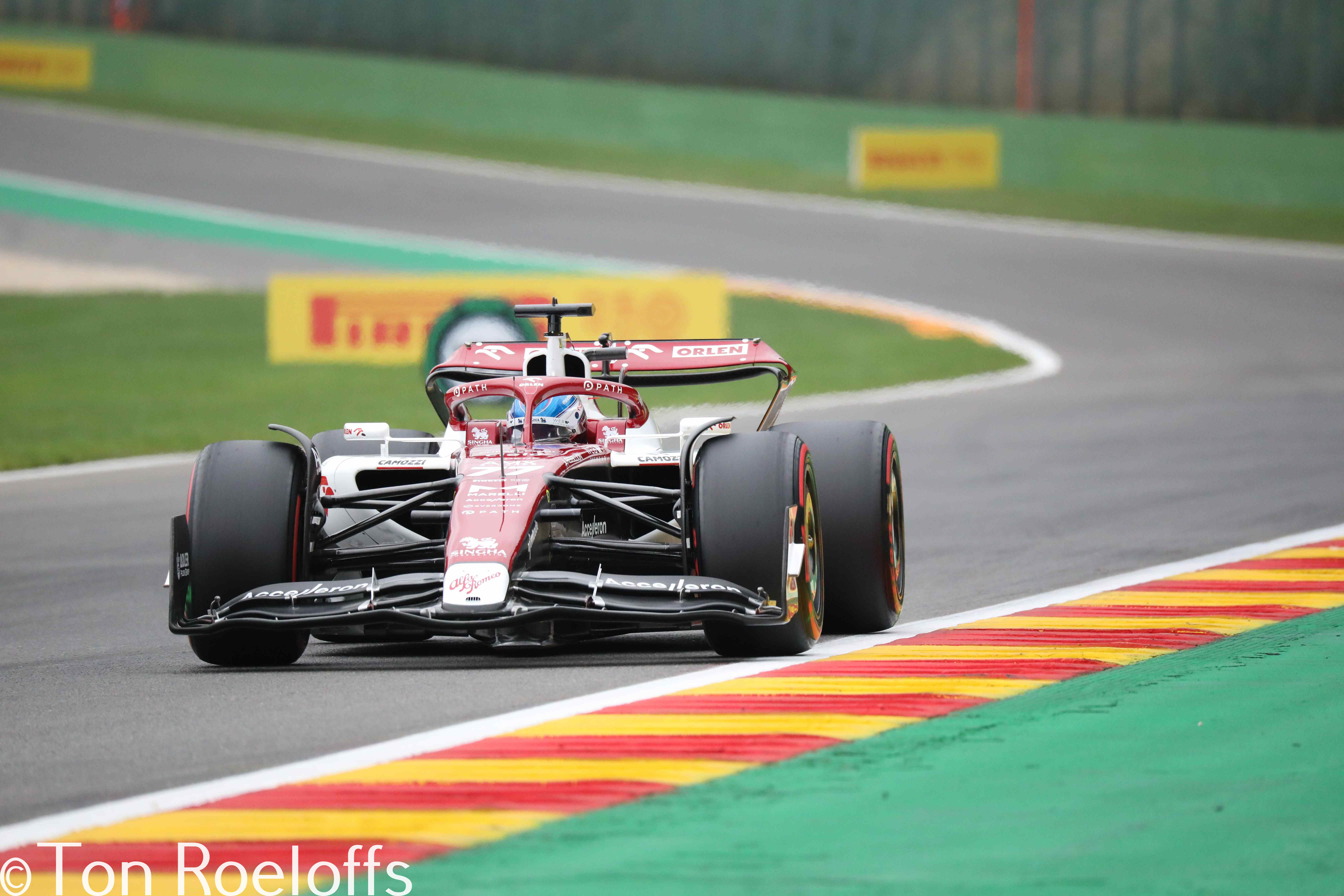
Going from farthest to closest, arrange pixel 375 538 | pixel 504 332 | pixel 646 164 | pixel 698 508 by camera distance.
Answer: pixel 646 164 → pixel 504 332 → pixel 375 538 → pixel 698 508

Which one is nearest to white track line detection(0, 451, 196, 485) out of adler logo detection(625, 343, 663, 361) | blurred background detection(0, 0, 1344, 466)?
blurred background detection(0, 0, 1344, 466)

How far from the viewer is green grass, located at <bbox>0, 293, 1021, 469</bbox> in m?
18.4

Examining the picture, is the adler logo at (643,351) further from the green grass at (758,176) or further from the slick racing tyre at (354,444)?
the green grass at (758,176)

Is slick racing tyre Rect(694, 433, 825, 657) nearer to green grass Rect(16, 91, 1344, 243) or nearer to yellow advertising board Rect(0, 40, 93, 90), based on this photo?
green grass Rect(16, 91, 1344, 243)

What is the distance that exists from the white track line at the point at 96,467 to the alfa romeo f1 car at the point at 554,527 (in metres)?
7.08

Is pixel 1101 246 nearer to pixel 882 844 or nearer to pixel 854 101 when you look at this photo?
pixel 854 101

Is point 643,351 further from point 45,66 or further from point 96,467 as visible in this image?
point 45,66

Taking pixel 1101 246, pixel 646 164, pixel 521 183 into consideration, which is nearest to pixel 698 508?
pixel 1101 246

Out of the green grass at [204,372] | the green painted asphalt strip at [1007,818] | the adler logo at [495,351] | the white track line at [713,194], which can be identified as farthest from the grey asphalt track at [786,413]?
the green grass at [204,372]

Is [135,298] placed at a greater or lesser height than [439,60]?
lesser

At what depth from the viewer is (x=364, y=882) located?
14.5 feet

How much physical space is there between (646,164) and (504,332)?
21.0 m

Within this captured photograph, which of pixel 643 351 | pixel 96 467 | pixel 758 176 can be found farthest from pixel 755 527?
pixel 758 176

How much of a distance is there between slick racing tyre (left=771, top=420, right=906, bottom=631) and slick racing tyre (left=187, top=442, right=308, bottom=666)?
201cm
